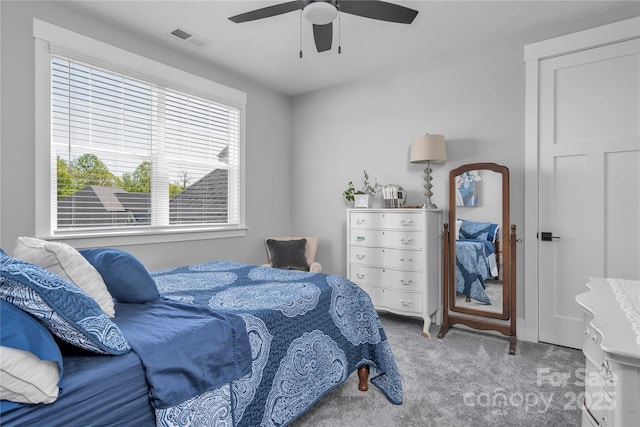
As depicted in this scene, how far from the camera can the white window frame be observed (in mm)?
2498

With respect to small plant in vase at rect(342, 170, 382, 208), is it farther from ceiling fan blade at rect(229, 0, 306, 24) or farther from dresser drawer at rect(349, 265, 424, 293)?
ceiling fan blade at rect(229, 0, 306, 24)

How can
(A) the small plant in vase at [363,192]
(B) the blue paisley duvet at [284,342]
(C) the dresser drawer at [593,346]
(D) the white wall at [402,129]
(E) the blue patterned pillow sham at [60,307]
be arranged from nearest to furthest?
(E) the blue patterned pillow sham at [60,307]
(C) the dresser drawer at [593,346]
(B) the blue paisley duvet at [284,342]
(D) the white wall at [402,129]
(A) the small plant in vase at [363,192]

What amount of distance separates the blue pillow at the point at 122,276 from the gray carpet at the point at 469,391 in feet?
3.48

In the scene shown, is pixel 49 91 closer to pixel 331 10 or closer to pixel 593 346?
pixel 331 10

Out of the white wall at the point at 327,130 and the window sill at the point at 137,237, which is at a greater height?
the white wall at the point at 327,130

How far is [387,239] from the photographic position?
3453mm

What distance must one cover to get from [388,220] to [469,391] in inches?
65.0

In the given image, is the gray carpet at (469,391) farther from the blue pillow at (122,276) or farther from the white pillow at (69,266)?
the white pillow at (69,266)

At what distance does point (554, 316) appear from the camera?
2963 mm

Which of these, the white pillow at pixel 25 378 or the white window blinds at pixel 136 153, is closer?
the white pillow at pixel 25 378

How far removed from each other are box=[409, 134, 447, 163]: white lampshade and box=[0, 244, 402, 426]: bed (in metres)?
1.67

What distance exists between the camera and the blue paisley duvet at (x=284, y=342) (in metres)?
1.42

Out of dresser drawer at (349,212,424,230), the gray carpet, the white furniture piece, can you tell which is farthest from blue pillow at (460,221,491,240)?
the white furniture piece

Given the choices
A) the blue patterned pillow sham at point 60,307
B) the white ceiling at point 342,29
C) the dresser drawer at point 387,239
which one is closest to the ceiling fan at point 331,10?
the white ceiling at point 342,29
